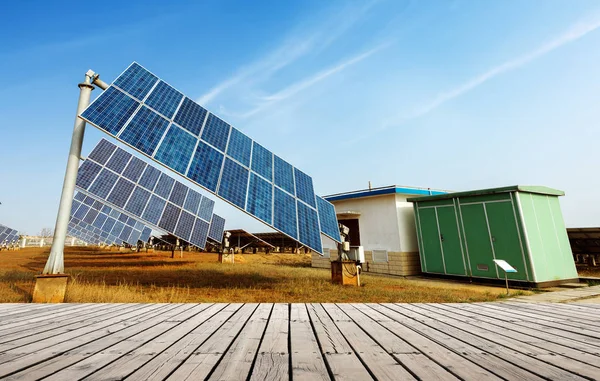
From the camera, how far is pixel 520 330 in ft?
11.2

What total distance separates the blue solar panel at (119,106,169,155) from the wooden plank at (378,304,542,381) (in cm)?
754

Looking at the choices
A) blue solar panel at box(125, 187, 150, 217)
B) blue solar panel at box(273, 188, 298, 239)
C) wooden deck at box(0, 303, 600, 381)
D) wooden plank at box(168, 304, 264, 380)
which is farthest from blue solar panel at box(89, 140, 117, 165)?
wooden plank at box(168, 304, 264, 380)

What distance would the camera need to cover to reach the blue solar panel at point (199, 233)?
67.7 feet

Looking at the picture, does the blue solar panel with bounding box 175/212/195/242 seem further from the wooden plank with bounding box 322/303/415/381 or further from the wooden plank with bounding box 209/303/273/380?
the wooden plank with bounding box 322/303/415/381

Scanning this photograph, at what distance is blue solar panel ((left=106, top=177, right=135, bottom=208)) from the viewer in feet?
54.2

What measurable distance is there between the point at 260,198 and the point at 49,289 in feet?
19.6

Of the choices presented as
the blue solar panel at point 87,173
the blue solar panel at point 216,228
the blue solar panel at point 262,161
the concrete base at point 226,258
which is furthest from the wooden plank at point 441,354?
the concrete base at point 226,258

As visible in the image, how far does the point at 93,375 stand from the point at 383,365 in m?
A: 2.26

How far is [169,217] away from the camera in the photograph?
20.6 m

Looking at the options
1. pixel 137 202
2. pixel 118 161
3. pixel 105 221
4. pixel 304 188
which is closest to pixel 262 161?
pixel 304 188

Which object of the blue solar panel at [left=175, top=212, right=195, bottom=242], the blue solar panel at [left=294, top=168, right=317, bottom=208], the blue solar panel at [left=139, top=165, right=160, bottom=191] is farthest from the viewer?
the blue solar panel at [left=175, top=212, right=195, bottom=242]

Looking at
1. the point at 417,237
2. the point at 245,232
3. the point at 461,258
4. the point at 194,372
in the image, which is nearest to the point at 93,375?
the point at 194,372

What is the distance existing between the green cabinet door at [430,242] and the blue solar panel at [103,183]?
20030 mm

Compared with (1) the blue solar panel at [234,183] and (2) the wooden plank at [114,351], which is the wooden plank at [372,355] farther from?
(1) the blue solar panel at [234,183]
